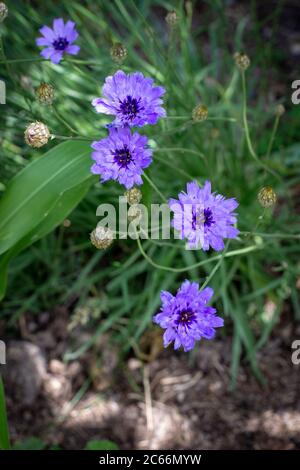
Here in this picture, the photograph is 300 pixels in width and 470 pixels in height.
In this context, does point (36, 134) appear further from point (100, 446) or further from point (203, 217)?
point (100, 446)

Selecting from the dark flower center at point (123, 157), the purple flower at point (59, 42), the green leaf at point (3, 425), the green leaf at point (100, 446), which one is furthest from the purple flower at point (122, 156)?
the green leaf at point (100, 446)

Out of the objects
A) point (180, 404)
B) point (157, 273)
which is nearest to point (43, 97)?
point (157, 273)

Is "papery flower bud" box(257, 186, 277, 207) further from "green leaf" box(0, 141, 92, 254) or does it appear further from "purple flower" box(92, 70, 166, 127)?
"green leaf" box(0, 141, 92, 254)

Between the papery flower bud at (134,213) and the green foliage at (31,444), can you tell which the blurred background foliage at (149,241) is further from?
the papery flower bud at (134,213)

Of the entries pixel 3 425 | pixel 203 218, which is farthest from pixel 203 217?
pixel 3 425

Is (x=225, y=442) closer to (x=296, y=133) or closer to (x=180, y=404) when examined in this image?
(x=180, y=404)

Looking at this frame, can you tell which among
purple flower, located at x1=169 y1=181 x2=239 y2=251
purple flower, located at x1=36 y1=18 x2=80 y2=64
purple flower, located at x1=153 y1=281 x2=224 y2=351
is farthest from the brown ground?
purple flower, located at x1=36 y1=18 x2=80 y2=64

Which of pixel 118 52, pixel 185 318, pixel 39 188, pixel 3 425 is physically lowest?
pixel 3 425
